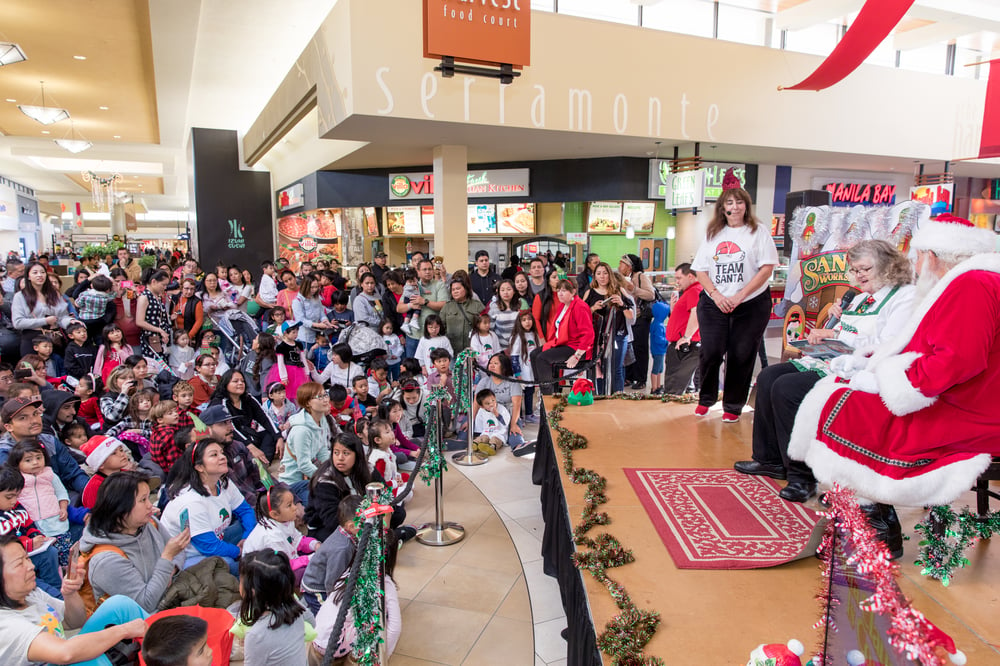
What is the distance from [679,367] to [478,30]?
3.95 m

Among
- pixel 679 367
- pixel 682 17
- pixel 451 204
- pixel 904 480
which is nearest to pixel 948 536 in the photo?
pixel 904 480

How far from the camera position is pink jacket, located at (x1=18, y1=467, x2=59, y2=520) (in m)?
3.23

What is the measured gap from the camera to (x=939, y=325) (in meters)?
2.10

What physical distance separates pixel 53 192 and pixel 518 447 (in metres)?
39.7

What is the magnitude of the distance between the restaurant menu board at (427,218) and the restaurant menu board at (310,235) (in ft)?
6.57

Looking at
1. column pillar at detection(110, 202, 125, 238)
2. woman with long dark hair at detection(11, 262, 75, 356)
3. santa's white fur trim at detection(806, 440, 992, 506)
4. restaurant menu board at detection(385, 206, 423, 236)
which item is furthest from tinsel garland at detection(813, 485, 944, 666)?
column pillar at detection(110, 202, 125, 238)

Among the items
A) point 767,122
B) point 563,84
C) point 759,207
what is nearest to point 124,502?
point 563,84

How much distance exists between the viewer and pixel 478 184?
12719mm

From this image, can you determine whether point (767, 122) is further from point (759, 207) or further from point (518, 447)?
point (518, 447)

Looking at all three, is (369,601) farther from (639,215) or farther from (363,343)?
(639,215)

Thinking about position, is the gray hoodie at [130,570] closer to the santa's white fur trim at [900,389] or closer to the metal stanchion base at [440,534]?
the metal stanchion base at [440,534]

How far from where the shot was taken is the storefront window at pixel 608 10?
33.7 ft

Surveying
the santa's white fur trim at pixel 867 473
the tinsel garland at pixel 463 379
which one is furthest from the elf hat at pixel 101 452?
the santa's white fur trim at pixel 867 473

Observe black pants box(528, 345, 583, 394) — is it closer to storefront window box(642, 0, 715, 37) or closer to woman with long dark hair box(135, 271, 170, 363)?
woman with long dark hair box(135, 271, 170, 363)
